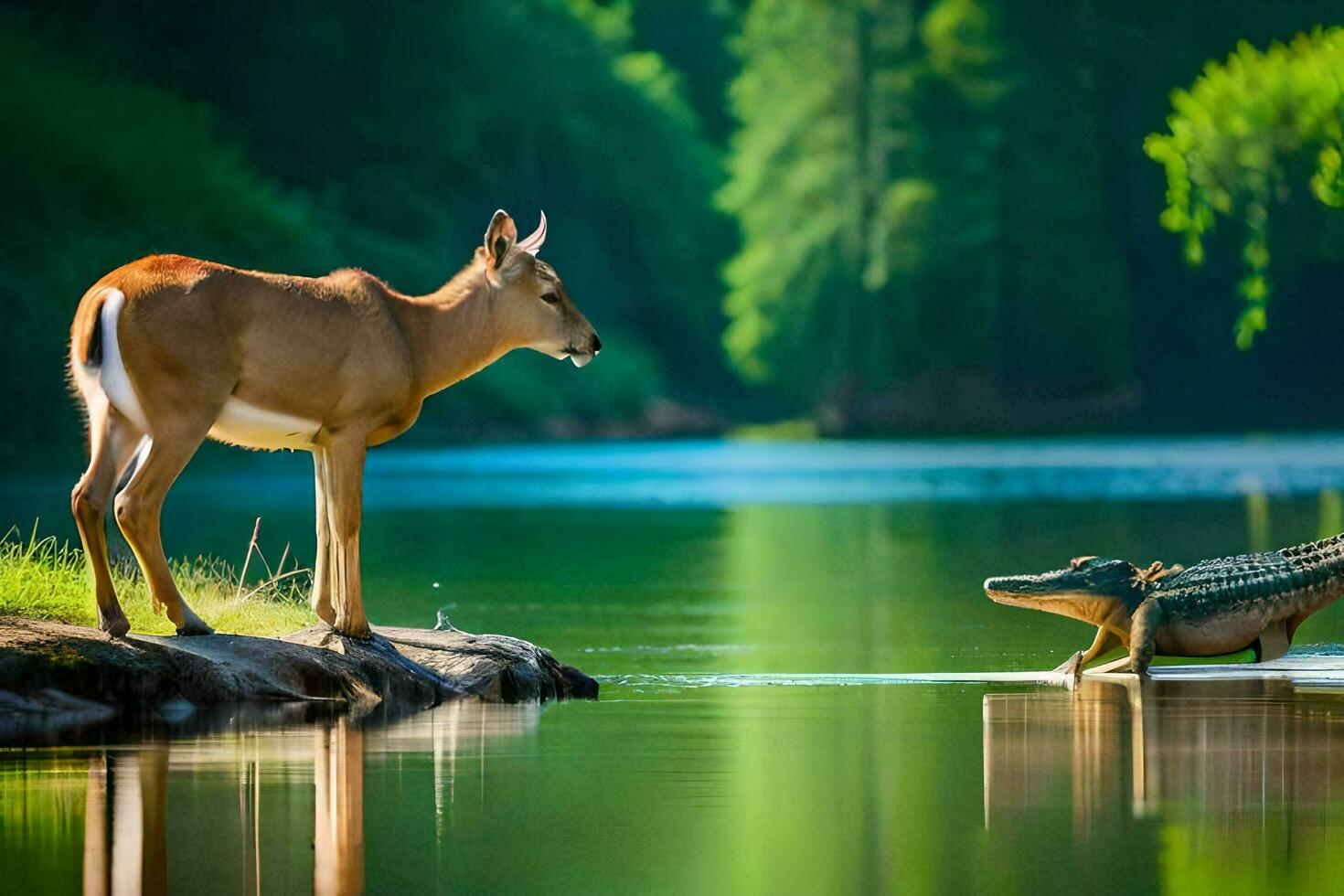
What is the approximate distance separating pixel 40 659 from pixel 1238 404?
207 ft

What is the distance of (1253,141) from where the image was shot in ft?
82.4

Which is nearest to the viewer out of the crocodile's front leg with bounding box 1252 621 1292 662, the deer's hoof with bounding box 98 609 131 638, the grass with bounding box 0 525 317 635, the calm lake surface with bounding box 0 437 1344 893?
the calm lake surface with bounding box 0 437 1344 893

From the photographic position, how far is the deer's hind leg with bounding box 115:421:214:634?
11773mm

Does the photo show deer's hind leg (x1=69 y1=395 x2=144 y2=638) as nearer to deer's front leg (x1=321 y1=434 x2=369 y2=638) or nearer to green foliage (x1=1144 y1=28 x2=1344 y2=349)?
deer's front leg (x1=321 y1=434 x2=369 y2=638)

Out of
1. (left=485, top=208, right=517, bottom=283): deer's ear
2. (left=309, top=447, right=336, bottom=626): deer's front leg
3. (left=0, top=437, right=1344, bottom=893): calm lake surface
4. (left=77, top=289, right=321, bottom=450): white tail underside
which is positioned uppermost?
(left=485, top=208, right=517, bottom=283): deer's ear

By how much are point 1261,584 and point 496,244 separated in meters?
4.87

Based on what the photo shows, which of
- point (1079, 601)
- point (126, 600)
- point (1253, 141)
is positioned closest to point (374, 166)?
point (1253, 141)

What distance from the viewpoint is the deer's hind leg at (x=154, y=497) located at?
464 inches

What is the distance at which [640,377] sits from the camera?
74000 millimetres

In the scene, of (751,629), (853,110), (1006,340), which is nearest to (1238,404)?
(1006,340)

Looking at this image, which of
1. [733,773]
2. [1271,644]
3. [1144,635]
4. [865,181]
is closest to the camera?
[733,773]

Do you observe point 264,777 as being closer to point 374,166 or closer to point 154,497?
point 154,497

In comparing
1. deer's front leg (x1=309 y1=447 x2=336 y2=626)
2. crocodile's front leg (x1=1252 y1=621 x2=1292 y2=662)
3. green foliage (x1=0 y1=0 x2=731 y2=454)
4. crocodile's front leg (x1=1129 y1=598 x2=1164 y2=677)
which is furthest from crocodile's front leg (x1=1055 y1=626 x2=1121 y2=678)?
green foliage (x1=0 y1=0 x2=731 y2=454)

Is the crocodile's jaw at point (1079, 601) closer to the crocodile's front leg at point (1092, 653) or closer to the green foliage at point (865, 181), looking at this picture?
the crocodile's front leg at point (1092, 653)
